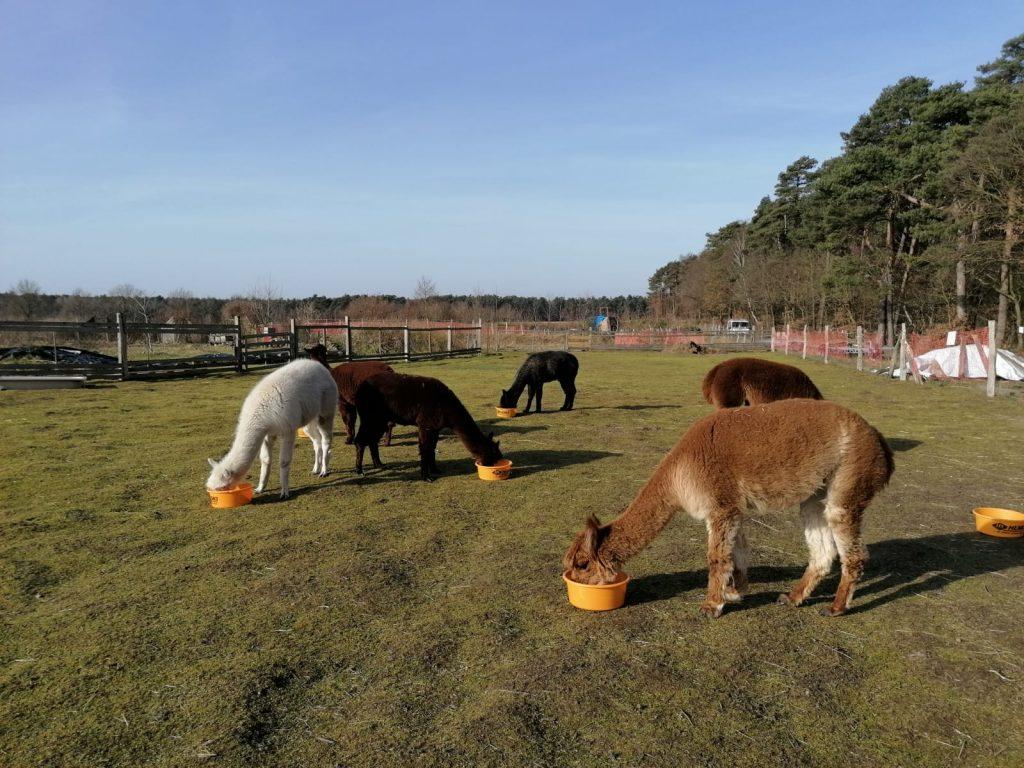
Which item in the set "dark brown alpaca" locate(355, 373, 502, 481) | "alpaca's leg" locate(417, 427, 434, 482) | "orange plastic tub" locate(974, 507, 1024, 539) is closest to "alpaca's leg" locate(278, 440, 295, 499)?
"dark brown alpaca" locate(355, 373, 502, 481)

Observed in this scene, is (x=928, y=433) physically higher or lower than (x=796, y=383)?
lower

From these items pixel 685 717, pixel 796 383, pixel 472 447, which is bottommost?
pixel 685 717

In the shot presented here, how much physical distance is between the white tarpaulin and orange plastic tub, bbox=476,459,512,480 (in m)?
17.1

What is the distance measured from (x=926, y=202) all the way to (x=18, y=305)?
66966 mm

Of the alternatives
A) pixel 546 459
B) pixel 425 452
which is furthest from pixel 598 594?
pixel 546 459

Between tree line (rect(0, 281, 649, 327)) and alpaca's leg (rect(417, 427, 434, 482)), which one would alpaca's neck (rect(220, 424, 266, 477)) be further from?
tree line (rect(0, 281, 649, 327))

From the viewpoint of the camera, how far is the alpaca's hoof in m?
4.00

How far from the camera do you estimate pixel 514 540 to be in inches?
214

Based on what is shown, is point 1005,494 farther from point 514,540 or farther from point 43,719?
point 43,719

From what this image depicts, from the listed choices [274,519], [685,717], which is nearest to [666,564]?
[685,717]

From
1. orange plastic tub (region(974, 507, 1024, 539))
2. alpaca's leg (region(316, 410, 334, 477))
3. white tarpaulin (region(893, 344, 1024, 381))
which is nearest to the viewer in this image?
orange plastic tub (region(974, 507, 1024, 539))

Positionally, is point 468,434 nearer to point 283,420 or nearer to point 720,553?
point 283,420

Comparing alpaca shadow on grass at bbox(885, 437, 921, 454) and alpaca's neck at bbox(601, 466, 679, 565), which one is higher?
alpaca's neck at bbox(601, 466, 679, 565)

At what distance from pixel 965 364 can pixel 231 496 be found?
21.3 meters
